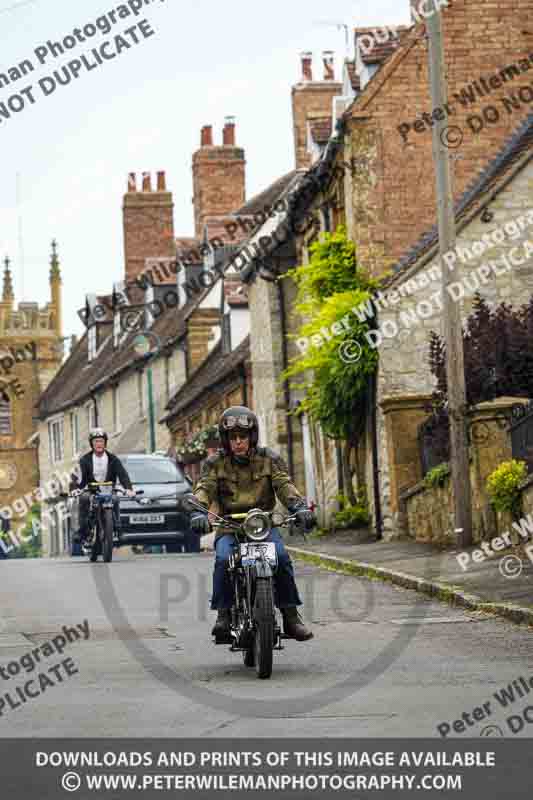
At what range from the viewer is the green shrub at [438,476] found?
2227 centimetres

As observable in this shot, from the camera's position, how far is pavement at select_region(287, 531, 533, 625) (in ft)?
48.2

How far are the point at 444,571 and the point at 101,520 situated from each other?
7.60m

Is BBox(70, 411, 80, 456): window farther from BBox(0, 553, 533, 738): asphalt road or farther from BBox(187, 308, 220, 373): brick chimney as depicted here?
BBox(0, 553, 533, 738): asphalt road

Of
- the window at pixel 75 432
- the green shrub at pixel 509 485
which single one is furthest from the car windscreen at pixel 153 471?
the window at pixel 75 432

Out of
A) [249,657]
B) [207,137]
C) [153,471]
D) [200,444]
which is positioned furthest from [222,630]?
[207,137]

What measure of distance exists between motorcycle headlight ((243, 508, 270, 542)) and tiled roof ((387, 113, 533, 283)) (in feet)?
52.5

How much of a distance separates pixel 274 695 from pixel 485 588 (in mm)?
6525

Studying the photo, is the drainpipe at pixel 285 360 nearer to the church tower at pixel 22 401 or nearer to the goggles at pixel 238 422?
the goggles at pixel 238 422

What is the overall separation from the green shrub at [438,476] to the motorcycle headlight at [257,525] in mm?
11553

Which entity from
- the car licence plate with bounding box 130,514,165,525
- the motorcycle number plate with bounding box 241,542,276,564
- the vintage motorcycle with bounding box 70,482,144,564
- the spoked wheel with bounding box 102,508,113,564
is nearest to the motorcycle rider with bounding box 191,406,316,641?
the motorcycle number plate with bounding box 241,542,276,564

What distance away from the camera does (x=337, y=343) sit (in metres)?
27.2

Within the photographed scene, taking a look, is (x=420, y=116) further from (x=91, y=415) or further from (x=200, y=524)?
(x=91, y=415)
